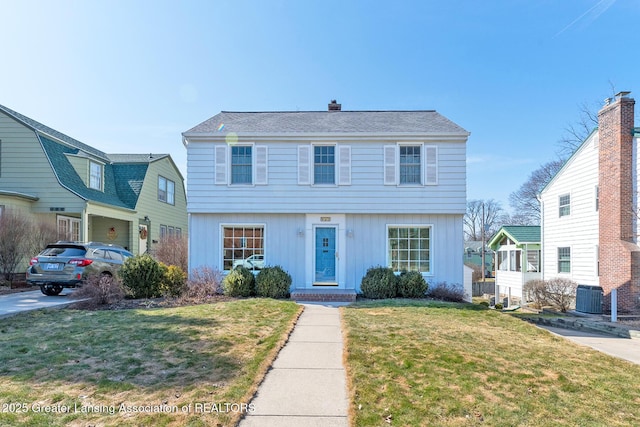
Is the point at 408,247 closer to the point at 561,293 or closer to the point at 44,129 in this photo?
the point at 561,293

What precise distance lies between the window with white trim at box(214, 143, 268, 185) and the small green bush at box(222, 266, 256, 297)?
3240 mm

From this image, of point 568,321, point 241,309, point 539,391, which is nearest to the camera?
point 539,391

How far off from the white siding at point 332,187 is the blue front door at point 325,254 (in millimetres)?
826

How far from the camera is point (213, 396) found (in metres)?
3.70

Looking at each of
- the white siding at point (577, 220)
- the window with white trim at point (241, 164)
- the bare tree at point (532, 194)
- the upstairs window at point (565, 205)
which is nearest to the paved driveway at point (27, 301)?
the window with white trim at point (241, 164)

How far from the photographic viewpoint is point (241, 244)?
12664 millimetres

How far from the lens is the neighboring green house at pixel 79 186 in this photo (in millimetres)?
14867

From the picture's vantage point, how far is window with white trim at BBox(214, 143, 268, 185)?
12453 mm

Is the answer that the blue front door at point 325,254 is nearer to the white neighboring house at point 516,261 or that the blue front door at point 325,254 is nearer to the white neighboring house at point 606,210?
the white neighboring house at point 606,210

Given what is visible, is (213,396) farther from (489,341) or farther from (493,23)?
(493,23)

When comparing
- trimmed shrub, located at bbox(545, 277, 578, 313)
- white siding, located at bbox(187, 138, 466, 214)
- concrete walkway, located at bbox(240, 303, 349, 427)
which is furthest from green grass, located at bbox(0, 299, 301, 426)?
trimmed shrub, located at bbox(545, 277, 578, 313)

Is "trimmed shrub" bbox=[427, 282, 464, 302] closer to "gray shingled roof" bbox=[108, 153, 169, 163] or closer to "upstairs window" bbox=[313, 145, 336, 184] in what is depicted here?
"upstairs window" bbox=[313, 145, 336, 184]

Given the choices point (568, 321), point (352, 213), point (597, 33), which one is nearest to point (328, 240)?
point (352, 213)

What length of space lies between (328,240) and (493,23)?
34.1 feet
